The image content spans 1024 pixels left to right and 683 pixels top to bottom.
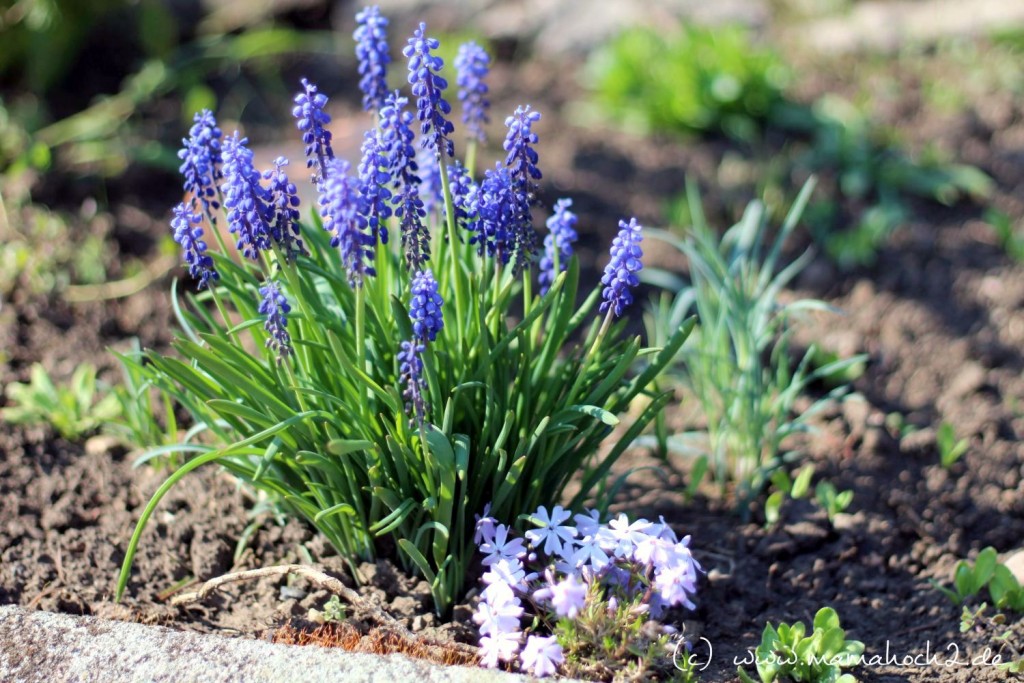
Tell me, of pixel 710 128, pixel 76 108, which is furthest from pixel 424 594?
pixel 76 108

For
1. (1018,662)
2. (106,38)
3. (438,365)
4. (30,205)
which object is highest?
(106,38)

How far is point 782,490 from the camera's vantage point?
332cm

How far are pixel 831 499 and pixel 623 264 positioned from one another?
1.25 m

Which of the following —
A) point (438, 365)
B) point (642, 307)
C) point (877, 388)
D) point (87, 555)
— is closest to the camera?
point (438, 365)

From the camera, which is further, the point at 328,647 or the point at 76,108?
the point at 76,108

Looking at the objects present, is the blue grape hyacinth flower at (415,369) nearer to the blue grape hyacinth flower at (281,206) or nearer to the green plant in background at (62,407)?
the blue grape hyacinth flower at (281,206)

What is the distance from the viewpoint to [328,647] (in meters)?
2.46

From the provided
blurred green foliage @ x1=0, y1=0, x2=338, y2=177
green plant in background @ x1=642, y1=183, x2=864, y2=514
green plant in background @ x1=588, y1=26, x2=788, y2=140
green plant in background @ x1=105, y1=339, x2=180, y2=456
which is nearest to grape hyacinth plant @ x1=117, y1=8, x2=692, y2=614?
green plant in background @ x1=105, y1=339, x2=180, y2=456

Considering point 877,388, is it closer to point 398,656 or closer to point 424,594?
point 424,594

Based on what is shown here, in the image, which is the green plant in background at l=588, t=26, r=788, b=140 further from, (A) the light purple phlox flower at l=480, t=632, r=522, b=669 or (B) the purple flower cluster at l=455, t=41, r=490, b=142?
(A) the light purple phlox flower at l=480, t=632, r=522, b=669

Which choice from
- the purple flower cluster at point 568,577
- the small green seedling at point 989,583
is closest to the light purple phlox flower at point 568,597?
the purple flower cluster at point 568,577

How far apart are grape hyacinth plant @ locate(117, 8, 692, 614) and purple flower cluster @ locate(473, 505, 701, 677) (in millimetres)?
30

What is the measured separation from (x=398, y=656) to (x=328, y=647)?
167mm

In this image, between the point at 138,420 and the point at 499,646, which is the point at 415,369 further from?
the point at 138,420
